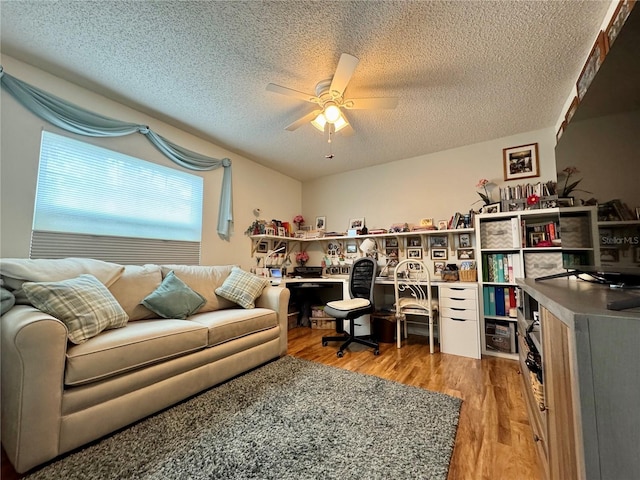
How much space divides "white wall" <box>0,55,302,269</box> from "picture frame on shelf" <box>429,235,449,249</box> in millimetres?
2301

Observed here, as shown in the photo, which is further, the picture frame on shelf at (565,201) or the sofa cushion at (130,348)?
the picture frame on shelf at (565,201)

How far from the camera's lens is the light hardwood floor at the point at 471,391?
47.1 inches

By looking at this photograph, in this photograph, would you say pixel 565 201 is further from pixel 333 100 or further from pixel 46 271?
pixel 46 271

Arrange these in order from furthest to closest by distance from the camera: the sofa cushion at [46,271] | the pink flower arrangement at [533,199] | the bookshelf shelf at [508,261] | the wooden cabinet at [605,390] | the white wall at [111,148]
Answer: the pink flower arrangement at [533,199], the bookshelf shelf at [508,261], the white wall at [111,148], the sofa cushion at [46,271], the wooden cabinet at [605,390]

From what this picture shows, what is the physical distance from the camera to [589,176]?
118 centimetres

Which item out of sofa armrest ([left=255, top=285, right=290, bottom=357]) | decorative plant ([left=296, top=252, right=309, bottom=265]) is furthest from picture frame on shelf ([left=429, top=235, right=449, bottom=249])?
sofa armrest ([left=255, top=285, right=290, bottom=357])

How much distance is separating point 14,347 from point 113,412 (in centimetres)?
56

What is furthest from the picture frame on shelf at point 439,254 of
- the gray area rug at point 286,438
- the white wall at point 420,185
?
the gray area rug at point 286,438

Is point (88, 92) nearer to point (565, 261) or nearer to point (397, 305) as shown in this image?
point (397, 305)

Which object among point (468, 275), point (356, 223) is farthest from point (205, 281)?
point (468, 275)

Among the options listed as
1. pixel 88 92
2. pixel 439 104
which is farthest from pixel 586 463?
pixel 88 92

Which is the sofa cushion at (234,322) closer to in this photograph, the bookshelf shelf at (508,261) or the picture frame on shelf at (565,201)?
the bookshelf shelf at (508,261)

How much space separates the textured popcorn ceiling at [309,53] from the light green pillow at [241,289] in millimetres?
1600

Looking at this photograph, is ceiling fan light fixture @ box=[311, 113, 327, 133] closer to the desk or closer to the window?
the window
